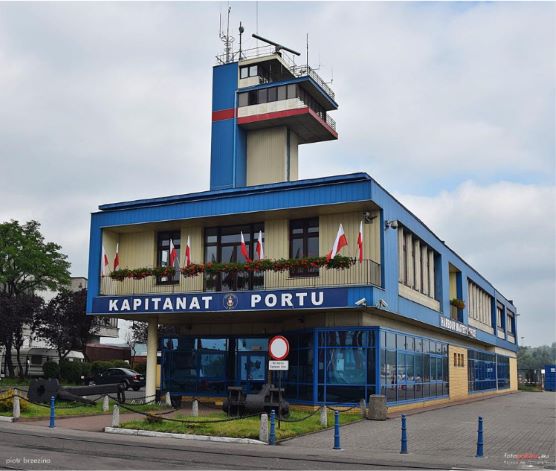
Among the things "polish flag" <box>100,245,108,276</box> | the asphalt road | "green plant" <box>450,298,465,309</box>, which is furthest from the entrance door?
"green plant" <box>450,298,465,309</box>

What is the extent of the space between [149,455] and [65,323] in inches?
1589

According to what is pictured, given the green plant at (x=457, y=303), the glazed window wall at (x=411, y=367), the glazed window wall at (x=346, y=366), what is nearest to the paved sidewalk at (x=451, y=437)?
the glazed window wall at (x=411, y=367)

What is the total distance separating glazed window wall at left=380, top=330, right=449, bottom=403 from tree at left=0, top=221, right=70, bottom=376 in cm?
3284

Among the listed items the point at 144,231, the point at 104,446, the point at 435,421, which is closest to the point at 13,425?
the point at 104,446

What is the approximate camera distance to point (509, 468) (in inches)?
542

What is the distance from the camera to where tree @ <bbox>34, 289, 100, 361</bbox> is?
52.5 metres

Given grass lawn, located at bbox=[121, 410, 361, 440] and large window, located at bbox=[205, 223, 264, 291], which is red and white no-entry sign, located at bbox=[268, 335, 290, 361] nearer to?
grass lawn, located at bbox=[121, 410, 361, 440]

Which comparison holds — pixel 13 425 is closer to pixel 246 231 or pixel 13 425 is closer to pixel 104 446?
pixel 104 446

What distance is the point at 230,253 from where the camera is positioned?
91.3 ft

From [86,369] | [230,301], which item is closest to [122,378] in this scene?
[86,369]

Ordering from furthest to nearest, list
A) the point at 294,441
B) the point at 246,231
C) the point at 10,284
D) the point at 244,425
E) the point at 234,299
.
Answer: the point at 10,284 → the point at 246,231 → the point at 234,299 → the point at 244,425 → the point at 294,441

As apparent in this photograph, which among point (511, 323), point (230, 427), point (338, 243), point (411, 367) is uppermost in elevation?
point (338, 243)

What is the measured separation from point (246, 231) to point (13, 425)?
11.3 metres

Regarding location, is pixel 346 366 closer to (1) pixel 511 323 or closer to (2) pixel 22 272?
(2) pixel 22 272
